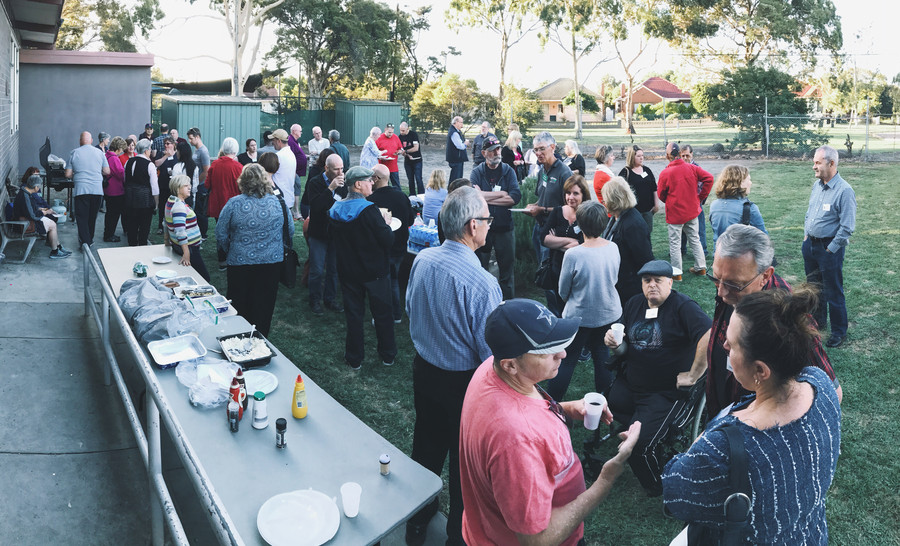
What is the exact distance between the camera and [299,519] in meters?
2.74

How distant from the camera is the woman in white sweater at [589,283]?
5.15 m

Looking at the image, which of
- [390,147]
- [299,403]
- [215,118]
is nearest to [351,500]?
[299,403]

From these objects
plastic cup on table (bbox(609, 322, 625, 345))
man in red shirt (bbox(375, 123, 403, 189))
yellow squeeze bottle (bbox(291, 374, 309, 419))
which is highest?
man in red shirt (bbox(375, 123, 403, 189))

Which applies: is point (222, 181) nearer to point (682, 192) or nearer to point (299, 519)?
point (682, 192)

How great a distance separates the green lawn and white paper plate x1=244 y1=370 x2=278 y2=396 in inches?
14.3

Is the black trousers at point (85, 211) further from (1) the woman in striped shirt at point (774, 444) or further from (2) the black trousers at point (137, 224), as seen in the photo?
(1) the woman in striped shirt at point (774, 444)

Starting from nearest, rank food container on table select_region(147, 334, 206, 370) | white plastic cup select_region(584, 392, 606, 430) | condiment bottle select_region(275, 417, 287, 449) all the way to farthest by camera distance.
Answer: white plastic cup select_region(584, 392, 606, 430) < condiment bottle select_region(275, 417, 287, 449) < food container on table select_region(147, 334, 206, 370)

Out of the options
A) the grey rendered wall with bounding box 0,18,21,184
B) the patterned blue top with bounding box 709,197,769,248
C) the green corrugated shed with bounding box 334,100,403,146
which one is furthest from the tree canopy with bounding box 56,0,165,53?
the patterned blue top with bounding box 709,197,769,248

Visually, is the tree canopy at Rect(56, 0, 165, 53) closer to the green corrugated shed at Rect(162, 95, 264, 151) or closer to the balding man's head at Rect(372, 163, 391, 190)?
the green corrugated shed at Rect(162, 95, 264, 151)

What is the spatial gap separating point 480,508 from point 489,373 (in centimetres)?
49

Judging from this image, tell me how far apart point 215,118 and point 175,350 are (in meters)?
20.3

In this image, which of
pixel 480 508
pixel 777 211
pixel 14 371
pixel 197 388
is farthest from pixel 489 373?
pixel 777 211

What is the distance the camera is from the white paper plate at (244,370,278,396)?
391cm

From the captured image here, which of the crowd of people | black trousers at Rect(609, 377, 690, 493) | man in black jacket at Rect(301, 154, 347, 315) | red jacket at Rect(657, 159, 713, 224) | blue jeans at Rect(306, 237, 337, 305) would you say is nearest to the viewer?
the crowd of people
